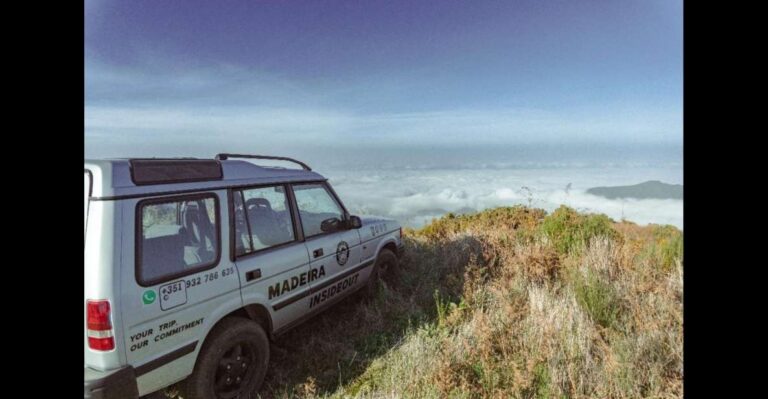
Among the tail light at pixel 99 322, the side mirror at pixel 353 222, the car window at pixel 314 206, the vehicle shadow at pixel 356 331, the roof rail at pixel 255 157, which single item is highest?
the roof rail at pixel 255 157

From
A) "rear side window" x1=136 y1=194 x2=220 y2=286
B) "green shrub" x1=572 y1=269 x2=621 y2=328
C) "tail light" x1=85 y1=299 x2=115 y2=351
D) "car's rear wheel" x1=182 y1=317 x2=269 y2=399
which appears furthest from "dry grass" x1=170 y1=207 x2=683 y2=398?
"tail light" x1=85 y1=299 x2=115 y2=351

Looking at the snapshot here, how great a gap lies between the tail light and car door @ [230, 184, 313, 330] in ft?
3.37

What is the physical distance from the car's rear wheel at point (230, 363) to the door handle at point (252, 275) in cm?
35

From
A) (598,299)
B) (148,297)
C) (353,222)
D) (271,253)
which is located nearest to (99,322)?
(148,297)

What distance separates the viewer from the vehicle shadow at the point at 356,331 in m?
3.73

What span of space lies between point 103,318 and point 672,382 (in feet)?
13.8

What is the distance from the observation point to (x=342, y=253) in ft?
15.4

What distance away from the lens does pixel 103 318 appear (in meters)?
2.49

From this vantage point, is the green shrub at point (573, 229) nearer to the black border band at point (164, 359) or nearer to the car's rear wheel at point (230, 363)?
the car's rear wheel at point (230, 363)

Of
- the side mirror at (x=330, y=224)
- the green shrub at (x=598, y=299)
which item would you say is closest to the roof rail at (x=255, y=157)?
the side mirror at (x=330, y=224)
